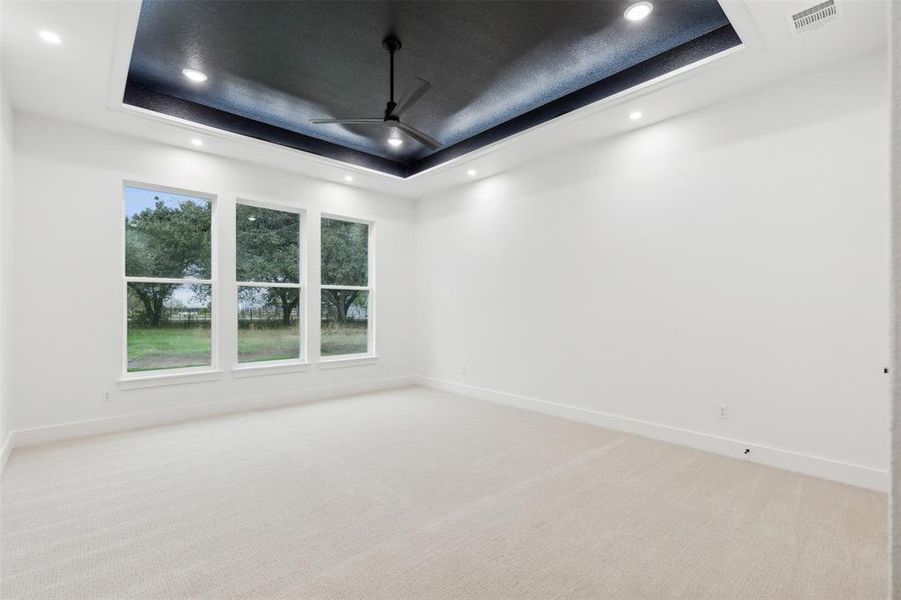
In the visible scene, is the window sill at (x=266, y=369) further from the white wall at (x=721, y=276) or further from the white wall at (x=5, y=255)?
the white wall at (x=721, y=276)

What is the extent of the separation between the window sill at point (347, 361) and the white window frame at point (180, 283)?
1.27 m

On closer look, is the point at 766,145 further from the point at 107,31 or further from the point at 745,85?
the point at 107,31

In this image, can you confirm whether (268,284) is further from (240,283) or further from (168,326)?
(168,326)

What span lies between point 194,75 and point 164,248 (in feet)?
5.97

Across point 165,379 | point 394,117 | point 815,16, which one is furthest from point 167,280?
point 815,16

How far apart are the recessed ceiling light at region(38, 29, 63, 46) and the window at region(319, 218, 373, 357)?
3131mm

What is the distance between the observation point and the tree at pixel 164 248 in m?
4.27

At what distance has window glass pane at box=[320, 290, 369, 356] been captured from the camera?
5629 mm

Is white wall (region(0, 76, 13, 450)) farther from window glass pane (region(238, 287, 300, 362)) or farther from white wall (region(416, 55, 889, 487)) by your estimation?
white wall (region(416, 55, 889, 487))

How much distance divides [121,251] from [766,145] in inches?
226

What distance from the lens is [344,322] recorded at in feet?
19.2

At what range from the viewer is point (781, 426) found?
3.14 metres

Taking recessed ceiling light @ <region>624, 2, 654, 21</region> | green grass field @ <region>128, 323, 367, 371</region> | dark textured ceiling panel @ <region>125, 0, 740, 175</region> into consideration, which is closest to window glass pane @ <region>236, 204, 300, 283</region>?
green grass field @ <region>128, 323, 367, 371</region>

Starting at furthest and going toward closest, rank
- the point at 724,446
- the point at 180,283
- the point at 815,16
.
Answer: the point at 180,283 → the point at 724,446 → the point at 815,16
